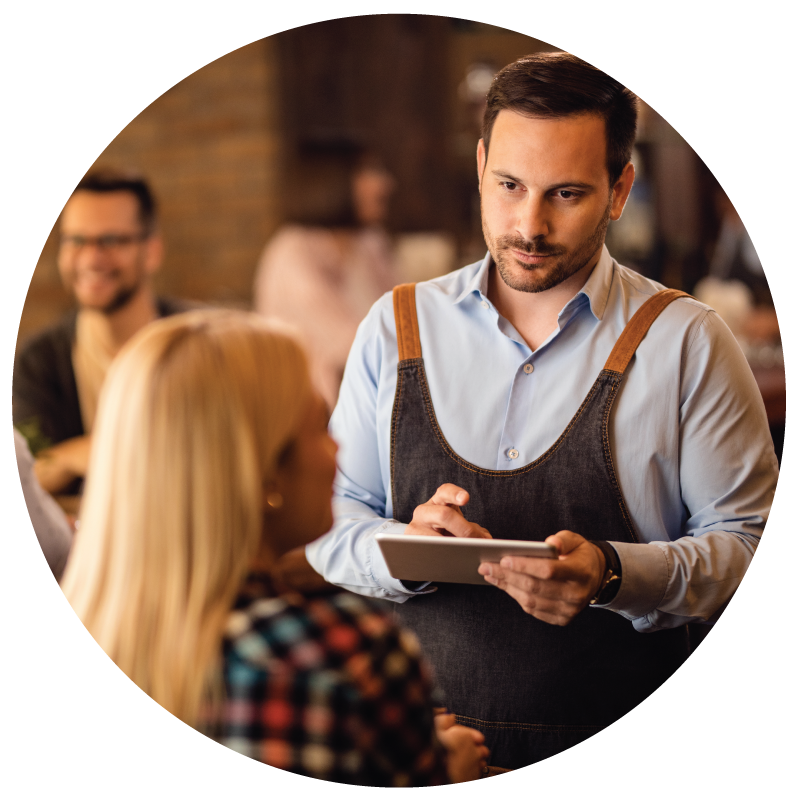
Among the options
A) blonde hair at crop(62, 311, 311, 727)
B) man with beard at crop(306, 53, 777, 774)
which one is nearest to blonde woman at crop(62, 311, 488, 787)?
blonde hair at crop(62, 311, 311, 727)

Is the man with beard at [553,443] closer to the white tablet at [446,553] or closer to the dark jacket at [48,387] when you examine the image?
the white tablet at [446,553]

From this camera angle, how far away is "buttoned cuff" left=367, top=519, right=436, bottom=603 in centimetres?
72

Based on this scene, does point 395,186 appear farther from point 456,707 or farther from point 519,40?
point 456,707

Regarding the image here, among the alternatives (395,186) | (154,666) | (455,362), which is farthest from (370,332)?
(395,186)

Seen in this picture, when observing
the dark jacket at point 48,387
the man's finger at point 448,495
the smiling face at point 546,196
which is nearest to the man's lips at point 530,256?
the smiling face at point 546,196

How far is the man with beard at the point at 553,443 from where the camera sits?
2.26 ft

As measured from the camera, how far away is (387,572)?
2.38ft

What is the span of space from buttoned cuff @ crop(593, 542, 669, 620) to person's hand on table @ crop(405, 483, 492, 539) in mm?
126

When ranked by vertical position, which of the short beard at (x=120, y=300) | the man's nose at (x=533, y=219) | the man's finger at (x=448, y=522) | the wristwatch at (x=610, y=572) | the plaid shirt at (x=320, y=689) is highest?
the man's nose at (x=533, y=219)

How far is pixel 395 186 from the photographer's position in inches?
61.2

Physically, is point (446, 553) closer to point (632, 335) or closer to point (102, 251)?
point (632, 335)

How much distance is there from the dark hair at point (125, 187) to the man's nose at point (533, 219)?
1.48 feet

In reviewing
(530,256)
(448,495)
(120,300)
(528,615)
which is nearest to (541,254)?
(530,256)

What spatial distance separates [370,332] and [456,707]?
1.25 feet
